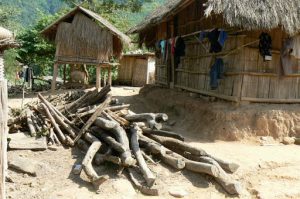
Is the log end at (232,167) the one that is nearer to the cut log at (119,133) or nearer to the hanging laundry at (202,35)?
the cut log at (119,133)

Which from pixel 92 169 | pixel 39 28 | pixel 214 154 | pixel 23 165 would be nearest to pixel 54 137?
pixel 23 165

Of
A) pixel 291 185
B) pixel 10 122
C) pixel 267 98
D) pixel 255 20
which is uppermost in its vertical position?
pixel 255 20

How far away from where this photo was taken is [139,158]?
7.19 metres

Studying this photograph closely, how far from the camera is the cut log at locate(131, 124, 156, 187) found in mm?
6713

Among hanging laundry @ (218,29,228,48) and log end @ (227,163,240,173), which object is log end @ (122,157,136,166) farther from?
hanging laundry @ (218,29,228,48)

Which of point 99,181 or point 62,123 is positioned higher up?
point 62,123

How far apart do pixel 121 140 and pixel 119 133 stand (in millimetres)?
259

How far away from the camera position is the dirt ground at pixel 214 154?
658 centimetres

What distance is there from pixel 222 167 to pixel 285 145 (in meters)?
3.16

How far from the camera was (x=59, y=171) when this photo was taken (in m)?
7.10

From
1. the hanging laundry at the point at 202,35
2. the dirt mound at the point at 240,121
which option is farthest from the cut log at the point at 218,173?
the hanging laundry at the point at 202,35

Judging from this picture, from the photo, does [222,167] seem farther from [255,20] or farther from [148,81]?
[148,81]

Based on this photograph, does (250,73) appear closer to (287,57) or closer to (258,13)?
(287,57)

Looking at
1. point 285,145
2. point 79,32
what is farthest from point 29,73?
point 285,145
